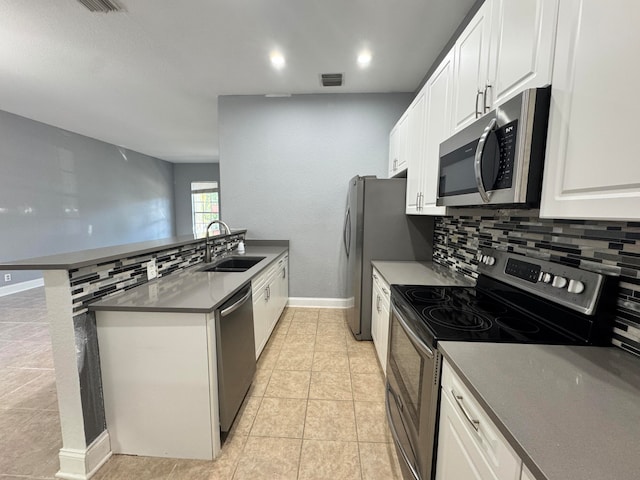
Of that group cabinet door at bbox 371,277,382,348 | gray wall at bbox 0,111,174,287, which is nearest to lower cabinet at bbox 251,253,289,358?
cabinet door at bbox 371,277,382,348

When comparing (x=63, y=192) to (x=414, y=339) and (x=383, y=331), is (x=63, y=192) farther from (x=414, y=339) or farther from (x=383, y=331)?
(x=414, y=339)

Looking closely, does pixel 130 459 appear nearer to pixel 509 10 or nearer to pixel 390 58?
pixel 509 10

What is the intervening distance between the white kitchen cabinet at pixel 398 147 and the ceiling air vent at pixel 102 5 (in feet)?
8.29

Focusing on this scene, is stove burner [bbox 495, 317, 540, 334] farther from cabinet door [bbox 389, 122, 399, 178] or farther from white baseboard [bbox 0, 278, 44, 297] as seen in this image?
white baseboard [bbox 0, 278, 44, 297]

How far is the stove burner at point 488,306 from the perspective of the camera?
4.37 feet

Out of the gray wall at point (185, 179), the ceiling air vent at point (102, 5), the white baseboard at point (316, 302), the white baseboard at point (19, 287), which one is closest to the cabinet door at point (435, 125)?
the white baseboard at point (316, 302)

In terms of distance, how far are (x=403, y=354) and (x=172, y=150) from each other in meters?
7.48

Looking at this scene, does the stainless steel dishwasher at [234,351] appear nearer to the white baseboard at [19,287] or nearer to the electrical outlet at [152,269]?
the electrical outlet at [152,269]

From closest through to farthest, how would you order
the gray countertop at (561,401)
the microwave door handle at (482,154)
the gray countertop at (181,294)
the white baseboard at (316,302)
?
the gray countertop at (561,401) < the microwave door handle at (482,154) < the gray countertop at (181,294) < the white baseboard at (316,302)

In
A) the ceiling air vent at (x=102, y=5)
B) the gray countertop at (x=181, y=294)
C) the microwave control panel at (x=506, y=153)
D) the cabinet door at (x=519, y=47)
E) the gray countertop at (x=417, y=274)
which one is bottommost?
the gray countertop at (x=181, y=294)

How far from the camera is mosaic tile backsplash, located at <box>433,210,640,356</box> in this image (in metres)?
0.90

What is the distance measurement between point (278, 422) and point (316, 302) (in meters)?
2.00

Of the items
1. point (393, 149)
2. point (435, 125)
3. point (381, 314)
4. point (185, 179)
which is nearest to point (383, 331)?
point (381, 314)

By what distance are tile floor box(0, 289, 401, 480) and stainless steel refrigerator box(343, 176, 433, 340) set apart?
775mm
